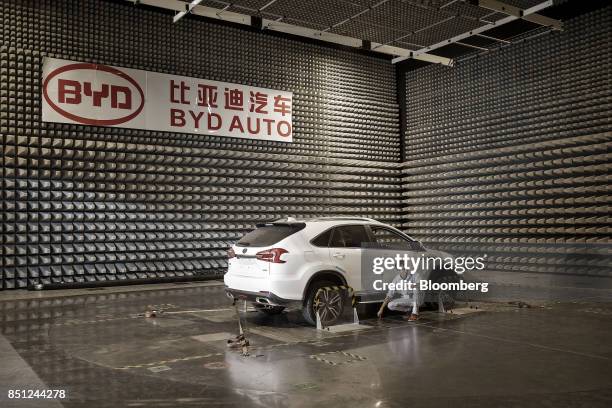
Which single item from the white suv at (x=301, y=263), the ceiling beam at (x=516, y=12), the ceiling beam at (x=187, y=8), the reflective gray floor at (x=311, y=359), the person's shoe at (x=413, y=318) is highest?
the ceiling beam at (x=187, y=8)

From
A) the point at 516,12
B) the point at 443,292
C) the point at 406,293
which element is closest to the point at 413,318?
the point at 406,293

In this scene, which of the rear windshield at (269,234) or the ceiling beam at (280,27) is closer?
the rear windshield at (269,234)

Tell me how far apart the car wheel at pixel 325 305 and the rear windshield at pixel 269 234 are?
738 millimetres

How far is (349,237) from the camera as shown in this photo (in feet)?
24.0

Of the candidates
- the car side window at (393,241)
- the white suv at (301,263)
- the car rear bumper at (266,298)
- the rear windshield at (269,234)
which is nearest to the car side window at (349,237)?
the white suv at (301,263)

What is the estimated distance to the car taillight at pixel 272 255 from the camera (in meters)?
6.58

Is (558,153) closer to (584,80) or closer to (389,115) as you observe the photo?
(584,80)

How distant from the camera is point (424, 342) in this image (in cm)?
600

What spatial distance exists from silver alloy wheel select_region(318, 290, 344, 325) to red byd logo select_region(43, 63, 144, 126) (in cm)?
763

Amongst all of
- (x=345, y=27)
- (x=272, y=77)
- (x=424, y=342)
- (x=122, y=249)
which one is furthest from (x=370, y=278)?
(x=272, y=77)

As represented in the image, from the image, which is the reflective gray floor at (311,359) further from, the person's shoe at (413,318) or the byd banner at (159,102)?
the byd banner at (159,102)

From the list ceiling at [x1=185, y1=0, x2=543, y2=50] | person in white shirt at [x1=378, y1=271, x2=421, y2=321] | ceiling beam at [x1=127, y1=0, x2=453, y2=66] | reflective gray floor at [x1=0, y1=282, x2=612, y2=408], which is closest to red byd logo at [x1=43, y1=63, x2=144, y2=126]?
ceiling beam at [x1=127, y1=0, x2=453, y2=66]

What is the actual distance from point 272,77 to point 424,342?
33.8 feet

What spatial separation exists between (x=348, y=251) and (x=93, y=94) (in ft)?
25.6
